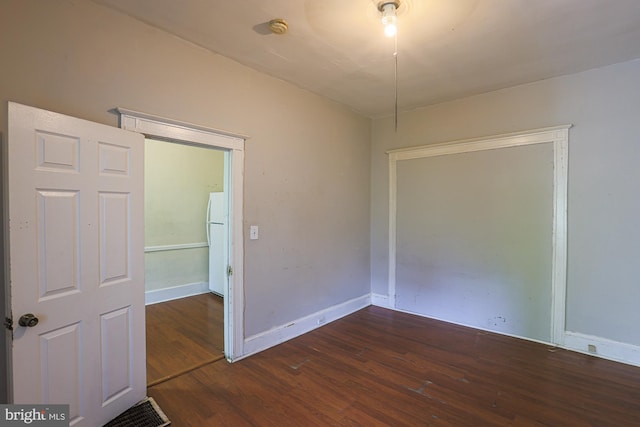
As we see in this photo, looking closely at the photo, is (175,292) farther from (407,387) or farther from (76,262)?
(407,387)

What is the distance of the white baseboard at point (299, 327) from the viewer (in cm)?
296

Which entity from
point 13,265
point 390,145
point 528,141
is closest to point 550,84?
point 528,141

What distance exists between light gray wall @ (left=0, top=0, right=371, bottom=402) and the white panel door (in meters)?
0.22

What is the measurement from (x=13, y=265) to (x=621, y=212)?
4516 millimetres

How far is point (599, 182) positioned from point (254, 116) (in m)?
3.38

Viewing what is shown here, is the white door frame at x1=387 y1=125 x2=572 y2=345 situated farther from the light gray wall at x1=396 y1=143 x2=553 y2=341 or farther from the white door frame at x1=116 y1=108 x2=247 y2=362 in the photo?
the white door frame at x1=116 y1=108 x2=247 y2=362

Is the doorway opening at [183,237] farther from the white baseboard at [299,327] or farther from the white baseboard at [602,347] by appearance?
the white baseboard at [602,347]

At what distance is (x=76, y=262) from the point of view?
1.76m

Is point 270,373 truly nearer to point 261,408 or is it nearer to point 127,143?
point 261,408

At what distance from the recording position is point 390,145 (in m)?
4.29

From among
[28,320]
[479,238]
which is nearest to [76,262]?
[28,320]

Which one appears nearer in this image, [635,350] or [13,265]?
[13,265]

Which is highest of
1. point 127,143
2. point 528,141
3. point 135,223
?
point 528,141

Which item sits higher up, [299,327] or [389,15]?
[389,15]
